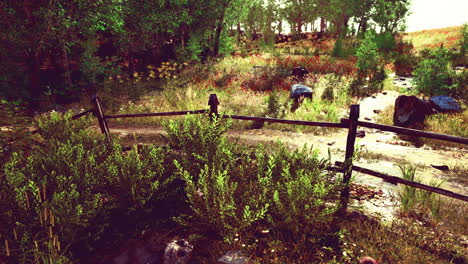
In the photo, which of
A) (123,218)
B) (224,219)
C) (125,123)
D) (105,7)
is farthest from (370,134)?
(105,7)

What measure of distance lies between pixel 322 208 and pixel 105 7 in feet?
38.8

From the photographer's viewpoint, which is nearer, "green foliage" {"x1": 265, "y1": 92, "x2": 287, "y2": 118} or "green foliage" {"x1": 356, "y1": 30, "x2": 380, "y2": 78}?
"green foliage" {"x1": 265, "y1": 92, "x2": 287, "y2": 118}

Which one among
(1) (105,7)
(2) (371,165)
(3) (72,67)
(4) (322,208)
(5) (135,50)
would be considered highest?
(1) (105,7)

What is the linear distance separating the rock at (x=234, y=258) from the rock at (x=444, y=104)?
9580 mm

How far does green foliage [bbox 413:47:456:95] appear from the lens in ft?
33.5

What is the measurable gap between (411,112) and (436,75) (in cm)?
362

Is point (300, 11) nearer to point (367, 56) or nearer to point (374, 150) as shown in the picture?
point (367, 56)

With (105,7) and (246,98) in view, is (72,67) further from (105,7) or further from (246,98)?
(246,98)

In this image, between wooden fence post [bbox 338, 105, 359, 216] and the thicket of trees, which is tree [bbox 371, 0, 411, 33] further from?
wooden fence post [bbox 338, 105, 359, 216]

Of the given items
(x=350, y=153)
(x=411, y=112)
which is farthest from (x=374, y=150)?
(x=350, y=153)

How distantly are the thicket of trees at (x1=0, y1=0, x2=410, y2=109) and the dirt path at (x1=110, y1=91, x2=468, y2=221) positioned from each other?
5.02 meters

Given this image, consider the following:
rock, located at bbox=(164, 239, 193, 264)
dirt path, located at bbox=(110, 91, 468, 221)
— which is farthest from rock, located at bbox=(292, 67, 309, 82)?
rock, located at bbox=(164, 239, 193, 264)

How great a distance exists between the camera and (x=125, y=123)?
982 centimetres

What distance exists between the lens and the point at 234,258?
291 centimetres
